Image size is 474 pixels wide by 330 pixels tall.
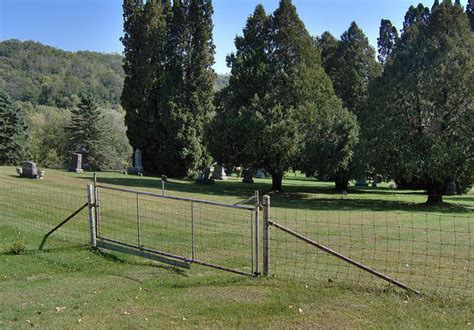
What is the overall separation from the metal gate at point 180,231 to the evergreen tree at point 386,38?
48.7 metres

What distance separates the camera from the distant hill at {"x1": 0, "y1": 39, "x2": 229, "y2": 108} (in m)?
106

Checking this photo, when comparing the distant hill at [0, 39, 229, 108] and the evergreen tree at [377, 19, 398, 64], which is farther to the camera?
the distant hill at [0, 39, 229, 108]

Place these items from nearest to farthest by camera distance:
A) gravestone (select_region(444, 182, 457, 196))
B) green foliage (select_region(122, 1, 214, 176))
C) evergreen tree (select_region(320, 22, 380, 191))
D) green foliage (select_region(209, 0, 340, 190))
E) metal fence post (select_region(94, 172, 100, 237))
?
metal fence post (select_region(94, 172, 100, 237)) < green foliage (select_region(209, 0, 340, 190)) < gravestone (select_region(444, 182, 457, 196)) < green foliage (select_region(122, 1, 214, 176)) < evergreen tree (select_region(320, 22, 380, 191))

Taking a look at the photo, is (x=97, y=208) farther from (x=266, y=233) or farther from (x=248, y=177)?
(x=248, y=177)

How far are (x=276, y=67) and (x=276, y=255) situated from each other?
2301cm

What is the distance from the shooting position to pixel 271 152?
96.1ft

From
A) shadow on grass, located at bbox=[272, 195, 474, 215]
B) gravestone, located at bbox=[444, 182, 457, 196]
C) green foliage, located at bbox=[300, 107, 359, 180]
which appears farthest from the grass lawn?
gravestone, located at bbox=[444, 182, 457, 196]

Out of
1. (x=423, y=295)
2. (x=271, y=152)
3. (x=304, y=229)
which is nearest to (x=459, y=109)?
(x=271, y=152)

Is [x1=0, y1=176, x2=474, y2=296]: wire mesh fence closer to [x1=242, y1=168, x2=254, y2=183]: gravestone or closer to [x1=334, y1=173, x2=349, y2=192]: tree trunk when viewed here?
[x1=334, y1=173, x2=349, y2=192]: tree trunk

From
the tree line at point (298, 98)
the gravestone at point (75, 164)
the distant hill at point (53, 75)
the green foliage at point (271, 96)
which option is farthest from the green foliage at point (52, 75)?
the green foliage at point (271, 96)

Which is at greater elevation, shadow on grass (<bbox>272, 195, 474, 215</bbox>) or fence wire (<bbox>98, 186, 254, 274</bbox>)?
fence wire (<bbox>98, 186, 254, 274</bbox>)

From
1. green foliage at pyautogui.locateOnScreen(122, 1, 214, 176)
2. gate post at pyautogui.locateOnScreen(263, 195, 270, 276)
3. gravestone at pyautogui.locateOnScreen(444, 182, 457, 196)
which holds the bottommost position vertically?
gravestone at pyautogui.locateOnScreen(444, 182, 457, 196)

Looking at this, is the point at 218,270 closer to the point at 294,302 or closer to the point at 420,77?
the point at 294,302

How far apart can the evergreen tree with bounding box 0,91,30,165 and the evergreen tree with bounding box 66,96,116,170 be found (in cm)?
508
